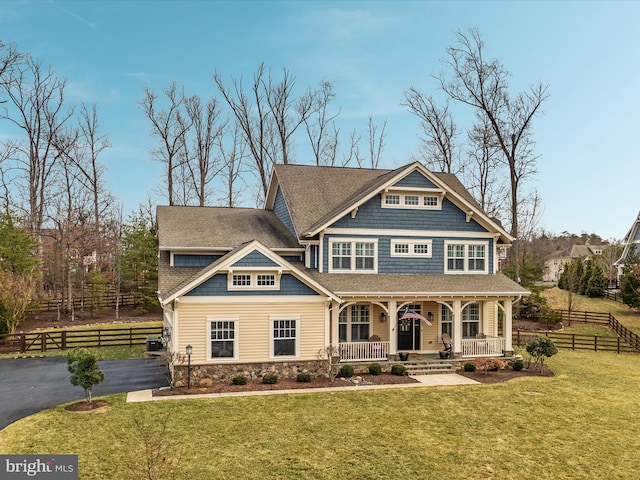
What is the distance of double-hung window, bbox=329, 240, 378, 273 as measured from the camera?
20922 mm

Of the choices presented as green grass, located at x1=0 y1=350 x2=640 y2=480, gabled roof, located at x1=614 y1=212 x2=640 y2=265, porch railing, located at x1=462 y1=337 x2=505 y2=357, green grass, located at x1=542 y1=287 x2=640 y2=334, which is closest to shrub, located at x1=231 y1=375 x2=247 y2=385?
green grass, located at x1=0 y1=350 x2=640 y2=480

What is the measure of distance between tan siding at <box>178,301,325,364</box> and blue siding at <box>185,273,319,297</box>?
14.1 inches

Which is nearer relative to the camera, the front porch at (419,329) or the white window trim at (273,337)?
the white window trim at (273,337)

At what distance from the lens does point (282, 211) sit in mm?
24797

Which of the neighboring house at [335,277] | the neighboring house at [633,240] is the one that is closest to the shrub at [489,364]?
the neighboring house at [335,277]

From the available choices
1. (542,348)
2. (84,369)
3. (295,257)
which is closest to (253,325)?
(295,257)

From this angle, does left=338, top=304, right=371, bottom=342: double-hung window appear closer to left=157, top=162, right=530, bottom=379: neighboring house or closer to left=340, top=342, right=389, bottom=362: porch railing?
left=157, top=162, right=530, bottom=379: neighboring house

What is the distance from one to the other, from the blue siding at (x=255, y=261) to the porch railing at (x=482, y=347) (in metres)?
9.27

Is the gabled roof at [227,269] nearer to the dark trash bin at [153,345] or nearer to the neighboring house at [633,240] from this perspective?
the dark trash bin at [153,345]

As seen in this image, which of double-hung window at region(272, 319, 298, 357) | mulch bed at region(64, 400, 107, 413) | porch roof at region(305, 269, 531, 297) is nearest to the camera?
mulch bed at region(64, 400, 107, 413)

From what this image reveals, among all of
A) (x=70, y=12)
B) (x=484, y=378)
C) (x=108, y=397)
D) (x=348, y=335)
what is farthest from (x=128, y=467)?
(x=70, y=12)

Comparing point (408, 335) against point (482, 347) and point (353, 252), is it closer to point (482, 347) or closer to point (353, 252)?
point (482, 347)

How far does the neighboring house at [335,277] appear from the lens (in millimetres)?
17219

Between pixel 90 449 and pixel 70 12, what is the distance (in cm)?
2338
